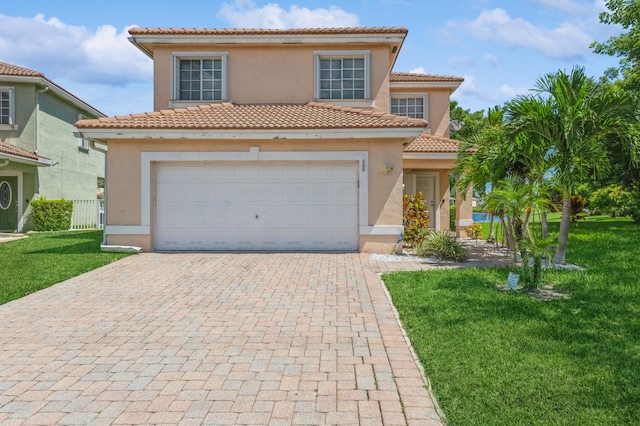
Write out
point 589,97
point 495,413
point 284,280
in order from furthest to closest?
point 589,97, point 284,280, point 495,413

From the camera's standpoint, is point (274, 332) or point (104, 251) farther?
point (104, 251)

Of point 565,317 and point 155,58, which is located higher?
point 155,58

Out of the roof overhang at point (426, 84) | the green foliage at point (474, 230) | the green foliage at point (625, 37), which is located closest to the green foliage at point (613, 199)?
the green foliage at point (625, 37)

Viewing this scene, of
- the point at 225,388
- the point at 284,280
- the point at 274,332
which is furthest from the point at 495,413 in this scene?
the point at 284,280

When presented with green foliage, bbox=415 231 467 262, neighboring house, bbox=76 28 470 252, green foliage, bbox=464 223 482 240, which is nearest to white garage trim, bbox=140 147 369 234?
neighboring house, bbox=76 28 470 252

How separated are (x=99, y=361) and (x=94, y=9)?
34.8 ft

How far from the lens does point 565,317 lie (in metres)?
5.63

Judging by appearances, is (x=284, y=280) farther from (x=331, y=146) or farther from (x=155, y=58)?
(x=155, y=58)

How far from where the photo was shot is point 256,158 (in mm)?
12047

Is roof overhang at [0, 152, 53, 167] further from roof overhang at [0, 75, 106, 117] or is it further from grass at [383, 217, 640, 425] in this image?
grass at [383, 217, 640, 425]

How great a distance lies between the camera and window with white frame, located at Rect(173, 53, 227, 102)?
49.6ft

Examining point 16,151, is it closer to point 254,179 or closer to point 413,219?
point 254,179

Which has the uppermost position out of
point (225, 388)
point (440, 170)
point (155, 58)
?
point (155, 58)

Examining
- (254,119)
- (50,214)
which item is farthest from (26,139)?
(254,119)
